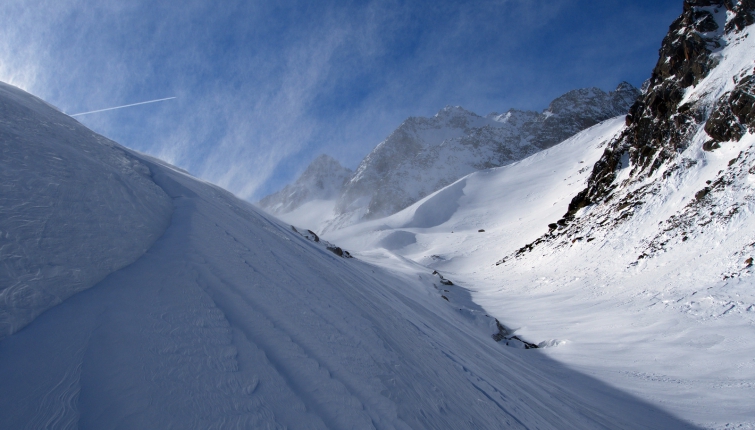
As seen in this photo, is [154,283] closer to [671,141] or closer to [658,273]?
[658,273]

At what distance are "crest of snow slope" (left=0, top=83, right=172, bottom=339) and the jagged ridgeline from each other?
21504mm

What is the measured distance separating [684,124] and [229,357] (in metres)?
32.5

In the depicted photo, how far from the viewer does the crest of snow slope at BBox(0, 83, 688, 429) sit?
2.76m

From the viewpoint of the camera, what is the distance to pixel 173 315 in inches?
149

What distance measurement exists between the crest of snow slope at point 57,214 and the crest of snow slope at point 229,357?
0.10m

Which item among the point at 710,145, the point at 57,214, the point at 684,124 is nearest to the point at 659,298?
the point at 710,145

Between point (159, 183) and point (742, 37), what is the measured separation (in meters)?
39.6

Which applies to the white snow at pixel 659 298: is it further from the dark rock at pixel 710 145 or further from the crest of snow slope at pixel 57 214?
→ the crest of snow slope at pixel 57 214

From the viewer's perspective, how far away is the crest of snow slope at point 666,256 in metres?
9.91

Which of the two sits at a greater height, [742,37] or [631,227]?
[742,37]

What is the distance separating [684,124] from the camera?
981 inches

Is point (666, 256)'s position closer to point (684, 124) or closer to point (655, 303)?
point (655, 303)

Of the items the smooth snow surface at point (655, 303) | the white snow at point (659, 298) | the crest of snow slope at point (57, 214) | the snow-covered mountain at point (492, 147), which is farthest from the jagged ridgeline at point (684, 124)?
the snow-covered mountain at point (492, 147)

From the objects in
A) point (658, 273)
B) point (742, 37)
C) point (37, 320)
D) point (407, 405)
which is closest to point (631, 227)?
point (658, 273)
